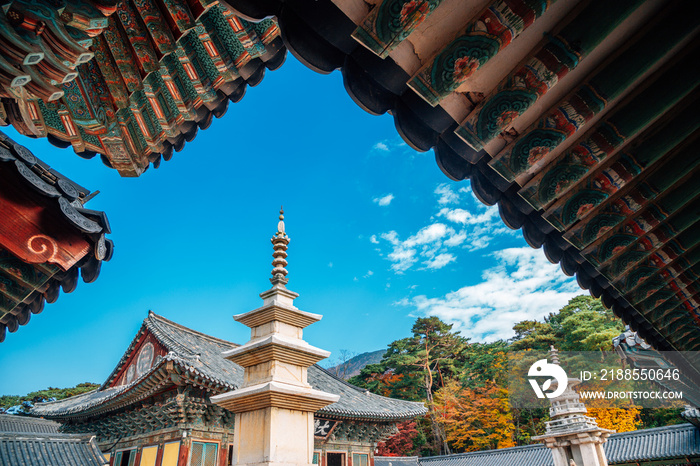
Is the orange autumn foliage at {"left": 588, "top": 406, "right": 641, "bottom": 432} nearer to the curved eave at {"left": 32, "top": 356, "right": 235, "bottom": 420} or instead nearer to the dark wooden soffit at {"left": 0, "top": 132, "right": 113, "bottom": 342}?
the curved eave at {"left": 32, "top": 356, "right": 235, "bottom": 420}

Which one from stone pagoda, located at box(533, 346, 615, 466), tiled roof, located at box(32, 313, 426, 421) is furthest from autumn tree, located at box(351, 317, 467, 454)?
stone pagoda, located at box(533, 346, 615, 466)

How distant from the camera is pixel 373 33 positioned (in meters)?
1.36

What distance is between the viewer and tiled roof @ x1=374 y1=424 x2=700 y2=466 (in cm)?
1817

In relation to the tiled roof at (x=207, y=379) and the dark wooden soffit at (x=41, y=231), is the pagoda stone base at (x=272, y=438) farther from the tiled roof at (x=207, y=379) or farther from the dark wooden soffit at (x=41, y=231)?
the tiled roof at (x=207, y=379)

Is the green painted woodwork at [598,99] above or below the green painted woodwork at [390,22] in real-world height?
above

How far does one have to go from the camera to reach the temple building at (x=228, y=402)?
5.00m

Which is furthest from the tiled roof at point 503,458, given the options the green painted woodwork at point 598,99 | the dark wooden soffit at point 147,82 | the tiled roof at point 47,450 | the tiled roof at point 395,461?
the green painted woodwork at point 598,99

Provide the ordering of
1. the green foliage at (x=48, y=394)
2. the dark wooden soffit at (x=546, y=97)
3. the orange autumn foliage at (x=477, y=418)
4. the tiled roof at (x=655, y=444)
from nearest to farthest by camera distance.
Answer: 1. the dark wooden soffit at (x=546, y=97)
2. the tiled roof at (x=655, y=444)
3. the orange autumn foliage at (x=477, y=418)
4. the green foliage at (x=48, y=394)

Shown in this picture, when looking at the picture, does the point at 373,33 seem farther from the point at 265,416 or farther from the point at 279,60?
the point at 265,416

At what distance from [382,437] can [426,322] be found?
22.7 metres

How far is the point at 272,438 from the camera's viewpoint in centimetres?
456

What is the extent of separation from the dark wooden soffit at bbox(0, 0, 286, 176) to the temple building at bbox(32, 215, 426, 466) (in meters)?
3.17

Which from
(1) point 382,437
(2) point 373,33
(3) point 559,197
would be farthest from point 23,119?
(1) point 382,437

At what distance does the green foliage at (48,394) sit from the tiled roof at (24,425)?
21.2m
